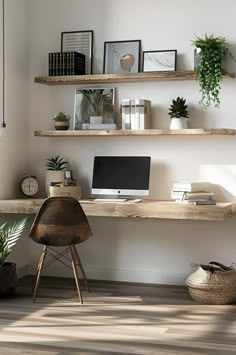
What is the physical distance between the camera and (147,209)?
15.6ft

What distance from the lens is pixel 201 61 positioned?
4.91 metres

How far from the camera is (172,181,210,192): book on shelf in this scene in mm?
4918

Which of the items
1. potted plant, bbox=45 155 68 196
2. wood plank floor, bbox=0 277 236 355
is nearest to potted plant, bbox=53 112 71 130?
potted plant, bbox=45 155 68 196

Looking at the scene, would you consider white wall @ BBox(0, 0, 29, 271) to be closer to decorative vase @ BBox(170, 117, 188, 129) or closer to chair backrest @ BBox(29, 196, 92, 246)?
chair backrest @ BBox(29, 196, 92, 246)

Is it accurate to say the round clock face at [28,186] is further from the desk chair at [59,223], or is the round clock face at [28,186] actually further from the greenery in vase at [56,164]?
the desk chair at [59,223]

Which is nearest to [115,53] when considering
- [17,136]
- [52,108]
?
[52,108]

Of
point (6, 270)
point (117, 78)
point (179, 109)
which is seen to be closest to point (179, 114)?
point (179, 109)

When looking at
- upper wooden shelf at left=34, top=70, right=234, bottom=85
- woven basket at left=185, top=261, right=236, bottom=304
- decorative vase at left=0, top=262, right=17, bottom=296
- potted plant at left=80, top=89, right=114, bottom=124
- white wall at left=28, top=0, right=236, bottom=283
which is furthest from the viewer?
potted plant at left=80, top=89, right=114, bottom=124

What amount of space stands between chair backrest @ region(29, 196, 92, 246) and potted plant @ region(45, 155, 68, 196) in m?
0.69

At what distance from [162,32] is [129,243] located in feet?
5.81

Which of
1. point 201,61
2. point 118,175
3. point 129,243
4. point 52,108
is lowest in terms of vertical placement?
point 129,243

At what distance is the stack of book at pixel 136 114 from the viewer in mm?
5148

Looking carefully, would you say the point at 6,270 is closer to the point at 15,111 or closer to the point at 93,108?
the point at 15,111

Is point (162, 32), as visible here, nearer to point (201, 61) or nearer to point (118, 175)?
point (201, 61)
